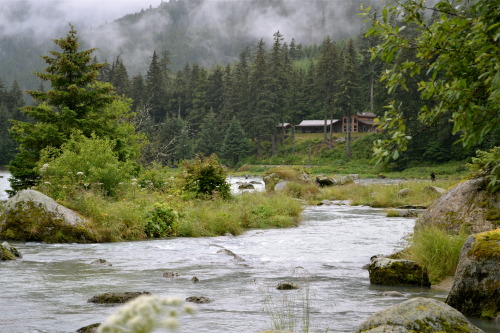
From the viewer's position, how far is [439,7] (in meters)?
4.18

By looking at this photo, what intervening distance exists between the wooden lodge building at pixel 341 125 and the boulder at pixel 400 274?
82.2 m

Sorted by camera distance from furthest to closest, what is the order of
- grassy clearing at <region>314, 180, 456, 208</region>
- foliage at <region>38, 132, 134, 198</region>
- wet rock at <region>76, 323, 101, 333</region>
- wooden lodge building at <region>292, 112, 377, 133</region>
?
wooden lodge building at <region>292, 112, 377, 133</region> → grassy clearing at <region>314, 180, 456, 208</region> → foliage at <region>38, 132, 134, 198</region> → wet rock at <region>76, 323, 101, 333</region>

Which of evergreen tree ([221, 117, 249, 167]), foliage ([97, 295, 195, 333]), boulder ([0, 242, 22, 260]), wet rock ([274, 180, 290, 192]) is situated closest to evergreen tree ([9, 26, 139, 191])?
boulder ([0, 242, 22, 260])

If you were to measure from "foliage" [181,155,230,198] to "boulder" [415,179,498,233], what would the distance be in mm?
11996

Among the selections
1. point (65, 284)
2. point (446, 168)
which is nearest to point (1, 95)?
point (446, 168)

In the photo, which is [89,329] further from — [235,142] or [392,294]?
[235,142]

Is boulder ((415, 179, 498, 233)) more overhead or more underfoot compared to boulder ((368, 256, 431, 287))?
more overhead

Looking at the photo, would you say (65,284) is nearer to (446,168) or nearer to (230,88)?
(446,168)

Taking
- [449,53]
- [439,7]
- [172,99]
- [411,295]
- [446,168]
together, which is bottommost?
[411,295]

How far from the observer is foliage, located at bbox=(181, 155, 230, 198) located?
78.1 ft

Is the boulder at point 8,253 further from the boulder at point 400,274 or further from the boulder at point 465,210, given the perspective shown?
the boulder at point 465,210

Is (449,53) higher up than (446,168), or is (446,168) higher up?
(446,168)

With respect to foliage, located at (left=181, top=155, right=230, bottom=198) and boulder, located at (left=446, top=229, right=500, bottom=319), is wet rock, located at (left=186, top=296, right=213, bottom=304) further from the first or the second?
foliage, located at (left=181, top=155, right=230, bottom=198)

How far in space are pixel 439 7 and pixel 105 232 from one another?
13521 mm
